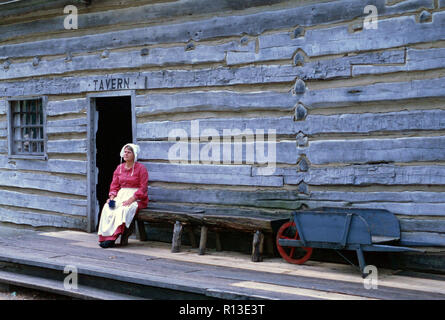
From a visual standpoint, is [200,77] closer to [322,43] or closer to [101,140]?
[322,43]

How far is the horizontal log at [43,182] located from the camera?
9.36 metres

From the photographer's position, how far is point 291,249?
6.91 m

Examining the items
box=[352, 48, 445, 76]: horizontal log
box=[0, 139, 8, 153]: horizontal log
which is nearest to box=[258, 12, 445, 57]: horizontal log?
box=[352, 48, 445, 76]: horizontal log

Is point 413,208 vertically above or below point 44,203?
above

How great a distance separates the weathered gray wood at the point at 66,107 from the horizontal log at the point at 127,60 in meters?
0.48

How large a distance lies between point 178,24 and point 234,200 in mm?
2576

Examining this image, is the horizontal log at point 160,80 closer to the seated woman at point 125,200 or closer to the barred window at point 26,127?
the barred window at point 26,127

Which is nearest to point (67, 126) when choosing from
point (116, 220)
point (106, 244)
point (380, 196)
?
point (116, 220)

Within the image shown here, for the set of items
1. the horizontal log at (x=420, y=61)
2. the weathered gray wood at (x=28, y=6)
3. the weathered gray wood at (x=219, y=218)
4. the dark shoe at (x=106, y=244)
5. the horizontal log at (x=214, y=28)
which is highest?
the weathered gray wood at (x=28, y=6)

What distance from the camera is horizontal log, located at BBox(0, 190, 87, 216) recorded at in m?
9.38

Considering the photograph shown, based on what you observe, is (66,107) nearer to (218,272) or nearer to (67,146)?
(67,146)

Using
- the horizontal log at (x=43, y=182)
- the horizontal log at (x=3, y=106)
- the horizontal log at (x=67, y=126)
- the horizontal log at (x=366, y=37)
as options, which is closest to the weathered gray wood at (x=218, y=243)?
the horizontal log at (x=366, y=37)

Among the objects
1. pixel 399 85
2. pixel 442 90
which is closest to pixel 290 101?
pixel 399 85

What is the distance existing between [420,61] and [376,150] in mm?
1064
